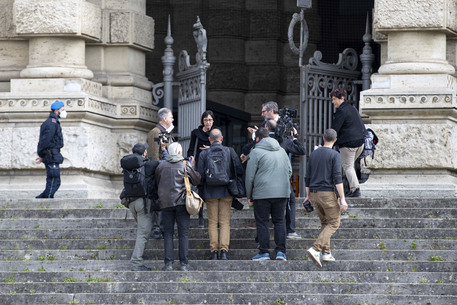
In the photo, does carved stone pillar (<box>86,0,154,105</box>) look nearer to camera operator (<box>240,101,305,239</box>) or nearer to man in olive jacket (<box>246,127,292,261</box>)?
camera operator (<box>240,101,305,239</box>)

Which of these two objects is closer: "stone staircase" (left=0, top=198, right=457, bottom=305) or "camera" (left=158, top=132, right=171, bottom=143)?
"stone staircase" (left=0, top=198, right=457, bottom=305)

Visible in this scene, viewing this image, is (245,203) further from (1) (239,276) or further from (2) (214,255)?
(1) (239,276)

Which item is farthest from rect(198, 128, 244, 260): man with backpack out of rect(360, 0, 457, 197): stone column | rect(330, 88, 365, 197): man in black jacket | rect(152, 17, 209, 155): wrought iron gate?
rect(152, 17, 209, 155): wrought iron gate

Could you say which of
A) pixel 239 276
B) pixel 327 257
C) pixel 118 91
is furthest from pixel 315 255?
pixel 118 91

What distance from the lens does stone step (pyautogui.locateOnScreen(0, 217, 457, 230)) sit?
14.6 metres

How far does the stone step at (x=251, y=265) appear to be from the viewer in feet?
43.5

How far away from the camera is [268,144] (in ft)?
46.6

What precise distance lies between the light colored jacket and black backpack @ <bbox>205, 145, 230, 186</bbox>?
0.29 meters

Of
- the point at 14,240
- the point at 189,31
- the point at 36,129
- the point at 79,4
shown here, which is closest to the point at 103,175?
the point at 36,129

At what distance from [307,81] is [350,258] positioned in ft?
18.8

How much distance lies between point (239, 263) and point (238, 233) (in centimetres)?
112

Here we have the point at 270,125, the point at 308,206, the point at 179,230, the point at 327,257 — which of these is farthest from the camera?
the point at 270,125

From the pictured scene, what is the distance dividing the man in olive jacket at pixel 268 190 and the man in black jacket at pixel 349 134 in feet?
5.47

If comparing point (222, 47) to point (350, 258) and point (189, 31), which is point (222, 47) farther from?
point (350, 258)
